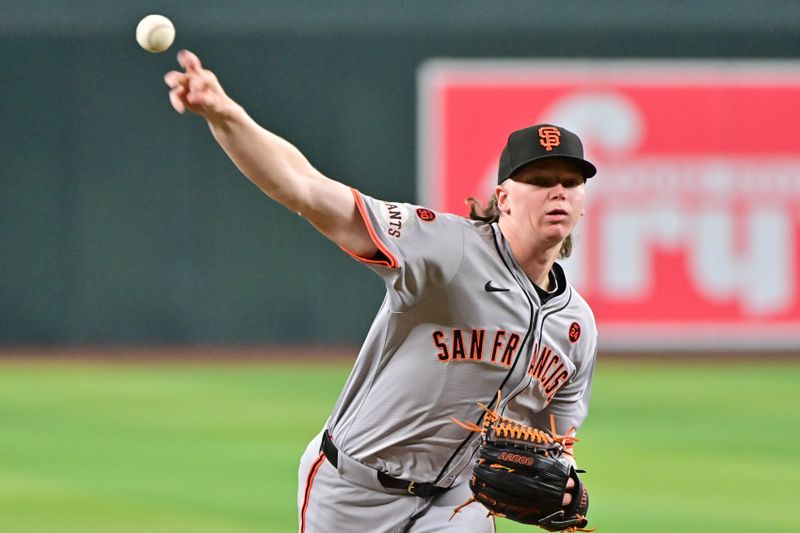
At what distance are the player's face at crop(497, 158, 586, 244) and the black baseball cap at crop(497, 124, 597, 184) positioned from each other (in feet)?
0.09

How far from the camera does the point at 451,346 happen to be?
4383 mm

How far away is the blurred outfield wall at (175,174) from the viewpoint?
16.4 meters

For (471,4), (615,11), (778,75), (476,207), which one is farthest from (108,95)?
(476,207)

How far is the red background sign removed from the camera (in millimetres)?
16031

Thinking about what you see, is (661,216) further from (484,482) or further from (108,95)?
(484,482)

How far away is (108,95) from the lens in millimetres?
16484

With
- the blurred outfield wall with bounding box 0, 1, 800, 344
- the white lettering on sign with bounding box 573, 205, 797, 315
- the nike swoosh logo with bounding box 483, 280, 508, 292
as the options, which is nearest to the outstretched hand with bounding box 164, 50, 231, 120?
the nike swoosh logo with bounding box 483, 280, 508, 292

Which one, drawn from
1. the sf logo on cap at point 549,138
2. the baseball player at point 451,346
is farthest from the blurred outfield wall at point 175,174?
the sf logo on cap at point 549,138

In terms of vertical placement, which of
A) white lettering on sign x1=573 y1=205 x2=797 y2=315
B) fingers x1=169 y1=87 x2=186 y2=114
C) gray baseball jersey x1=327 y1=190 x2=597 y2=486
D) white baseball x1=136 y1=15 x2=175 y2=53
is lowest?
gray baseball jersey x1=327 y1=190 x2=597 y2=486

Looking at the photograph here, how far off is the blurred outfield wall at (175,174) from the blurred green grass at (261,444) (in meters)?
0.84

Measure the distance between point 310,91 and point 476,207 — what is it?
1213 cm

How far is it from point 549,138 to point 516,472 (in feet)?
3.39

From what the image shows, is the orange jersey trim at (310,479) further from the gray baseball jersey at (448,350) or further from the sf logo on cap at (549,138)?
the sf logo on cap at (549,138)

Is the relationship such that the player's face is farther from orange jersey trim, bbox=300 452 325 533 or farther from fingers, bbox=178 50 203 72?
fingers, bbox=178 50 203 72
